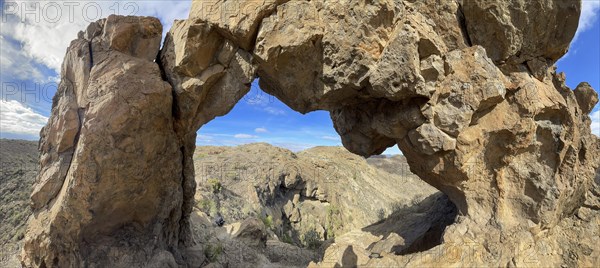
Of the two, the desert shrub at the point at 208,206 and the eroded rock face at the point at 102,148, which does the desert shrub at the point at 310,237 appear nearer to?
the desert shrub at the point at 208,206

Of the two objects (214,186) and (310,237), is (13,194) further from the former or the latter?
(310,237)

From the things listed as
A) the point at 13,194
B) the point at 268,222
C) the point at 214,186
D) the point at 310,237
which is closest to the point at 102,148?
the point at 214,186

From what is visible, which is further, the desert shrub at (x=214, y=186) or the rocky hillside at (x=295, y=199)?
the desert shrub at (x=214, y=186)

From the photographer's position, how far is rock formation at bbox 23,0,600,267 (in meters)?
6.71

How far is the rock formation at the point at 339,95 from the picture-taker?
6707 millimetres

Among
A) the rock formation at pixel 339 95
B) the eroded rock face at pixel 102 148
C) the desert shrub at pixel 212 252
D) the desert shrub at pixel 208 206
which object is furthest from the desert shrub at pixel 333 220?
the eroded rock face at pixel 102 148

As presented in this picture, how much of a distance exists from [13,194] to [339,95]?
18.0 metres

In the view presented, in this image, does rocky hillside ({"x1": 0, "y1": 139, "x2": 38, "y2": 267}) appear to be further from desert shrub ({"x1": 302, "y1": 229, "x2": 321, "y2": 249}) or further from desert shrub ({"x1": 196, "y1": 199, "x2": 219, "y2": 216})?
desert shrub ({"x1": 302, "y1": 229, "x2": 321, "y2": 249})

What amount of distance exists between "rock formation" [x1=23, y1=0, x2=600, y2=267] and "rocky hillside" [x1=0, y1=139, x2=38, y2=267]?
7446 millimetres

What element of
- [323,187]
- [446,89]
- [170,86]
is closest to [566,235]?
[446,89]

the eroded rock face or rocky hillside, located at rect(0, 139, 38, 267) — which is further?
rocky hillside, located at rect(0, 139, 38, 267)

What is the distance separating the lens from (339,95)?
8.07 meters

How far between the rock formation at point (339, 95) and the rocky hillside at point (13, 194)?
24.4 feet

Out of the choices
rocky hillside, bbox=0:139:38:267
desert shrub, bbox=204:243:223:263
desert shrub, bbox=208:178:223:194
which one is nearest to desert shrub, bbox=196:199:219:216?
desert shrub, bbox=208:178:223:194
